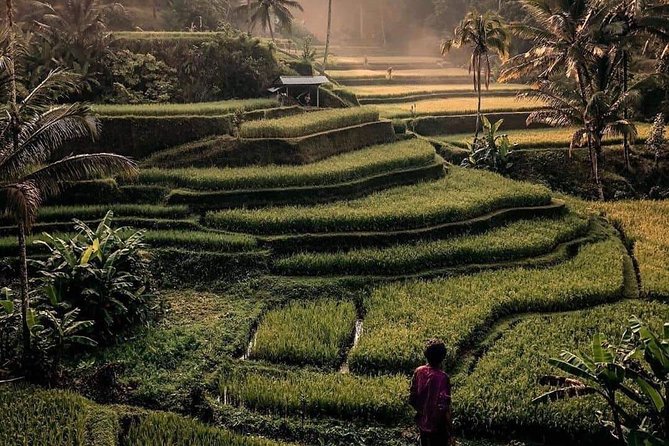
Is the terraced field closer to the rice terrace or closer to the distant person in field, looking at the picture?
the rice terrace

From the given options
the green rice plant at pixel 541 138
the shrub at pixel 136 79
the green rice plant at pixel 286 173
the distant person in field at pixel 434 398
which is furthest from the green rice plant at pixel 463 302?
the shrub at pixel 136 79

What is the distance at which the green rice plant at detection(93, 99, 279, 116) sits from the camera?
15441 millimetres

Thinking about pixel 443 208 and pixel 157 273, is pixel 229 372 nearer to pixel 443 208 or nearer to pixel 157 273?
pixel 157 273

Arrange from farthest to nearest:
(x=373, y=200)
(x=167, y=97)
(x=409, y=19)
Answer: (x=409, y=19) < (x=167, y=97) < (x=373, y=200)

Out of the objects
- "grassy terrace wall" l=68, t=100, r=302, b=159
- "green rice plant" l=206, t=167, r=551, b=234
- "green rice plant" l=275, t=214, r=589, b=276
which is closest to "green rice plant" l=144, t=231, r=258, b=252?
"green rice plant" l=206, t=167, r=551, b=234

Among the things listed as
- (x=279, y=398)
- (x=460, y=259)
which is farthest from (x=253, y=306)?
(x=460, y=259)

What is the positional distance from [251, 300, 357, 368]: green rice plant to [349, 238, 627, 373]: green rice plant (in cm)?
33

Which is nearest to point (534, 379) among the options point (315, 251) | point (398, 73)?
point (315, 251)

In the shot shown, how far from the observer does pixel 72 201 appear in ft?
41.9

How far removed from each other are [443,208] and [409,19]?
131 feet

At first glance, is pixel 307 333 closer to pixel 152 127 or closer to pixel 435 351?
pixel 435 351

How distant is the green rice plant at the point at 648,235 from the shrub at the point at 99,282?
863cm

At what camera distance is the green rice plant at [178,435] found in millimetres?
6500

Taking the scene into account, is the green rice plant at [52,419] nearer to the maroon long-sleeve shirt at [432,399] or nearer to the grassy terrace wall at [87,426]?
the grassy terrace wall at [87,426]
